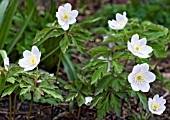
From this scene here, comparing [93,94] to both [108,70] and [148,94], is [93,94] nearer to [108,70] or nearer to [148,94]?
[108,70]

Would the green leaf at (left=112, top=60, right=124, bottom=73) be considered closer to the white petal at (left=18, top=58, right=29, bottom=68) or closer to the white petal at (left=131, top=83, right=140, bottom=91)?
the white petal at (left=131, top=83, right=140, bottom=91)

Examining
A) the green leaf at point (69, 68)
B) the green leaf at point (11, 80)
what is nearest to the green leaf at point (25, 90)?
the green leaf at point (11, 80)

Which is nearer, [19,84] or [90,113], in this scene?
[19,84]

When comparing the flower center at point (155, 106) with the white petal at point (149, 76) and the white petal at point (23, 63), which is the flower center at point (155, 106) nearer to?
the white petal at point (149, 76)

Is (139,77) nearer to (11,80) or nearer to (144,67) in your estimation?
(144,67)

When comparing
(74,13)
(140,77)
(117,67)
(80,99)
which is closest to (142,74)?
(140,77)

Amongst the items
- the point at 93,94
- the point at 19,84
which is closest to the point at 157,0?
the point at 93,94
